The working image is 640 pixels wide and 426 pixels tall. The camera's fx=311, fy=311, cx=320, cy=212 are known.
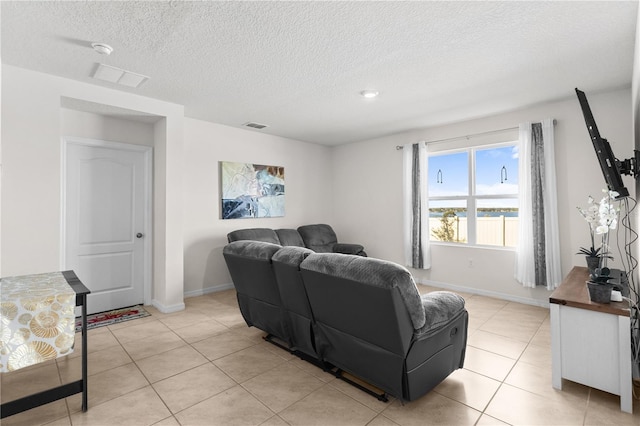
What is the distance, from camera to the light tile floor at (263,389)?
1.87 metres

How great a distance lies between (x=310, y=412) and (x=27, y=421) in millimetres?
1690

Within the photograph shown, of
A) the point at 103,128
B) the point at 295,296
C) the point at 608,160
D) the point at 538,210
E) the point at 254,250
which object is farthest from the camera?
the point at 538,210

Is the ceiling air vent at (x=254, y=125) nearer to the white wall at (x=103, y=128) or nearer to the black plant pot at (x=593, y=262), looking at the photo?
the white wall at (x=103, y=128)

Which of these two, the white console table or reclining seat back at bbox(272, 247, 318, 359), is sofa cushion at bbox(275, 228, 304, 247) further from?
the white console table

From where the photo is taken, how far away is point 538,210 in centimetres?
381

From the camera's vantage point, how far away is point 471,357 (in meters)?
2.65

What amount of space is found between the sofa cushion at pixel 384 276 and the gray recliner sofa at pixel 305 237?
2.80m

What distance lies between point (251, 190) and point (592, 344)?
14.4 ft

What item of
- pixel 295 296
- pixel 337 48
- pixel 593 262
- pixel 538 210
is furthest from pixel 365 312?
pixel 538 210

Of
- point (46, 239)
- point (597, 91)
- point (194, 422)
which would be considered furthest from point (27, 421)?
point (597, 91)

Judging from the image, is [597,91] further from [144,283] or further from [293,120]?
[144,283]

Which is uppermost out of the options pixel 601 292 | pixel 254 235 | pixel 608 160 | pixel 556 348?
pixel 608 160

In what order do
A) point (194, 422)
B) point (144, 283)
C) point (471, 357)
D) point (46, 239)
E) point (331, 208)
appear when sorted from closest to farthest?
1. point (194, 422)
2. point (471, 357)
3. point (46, 239)
4. point (144, 283)
5. point (331, 208)

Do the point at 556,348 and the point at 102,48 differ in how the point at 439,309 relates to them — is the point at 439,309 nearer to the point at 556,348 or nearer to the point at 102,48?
the point at 556,348
